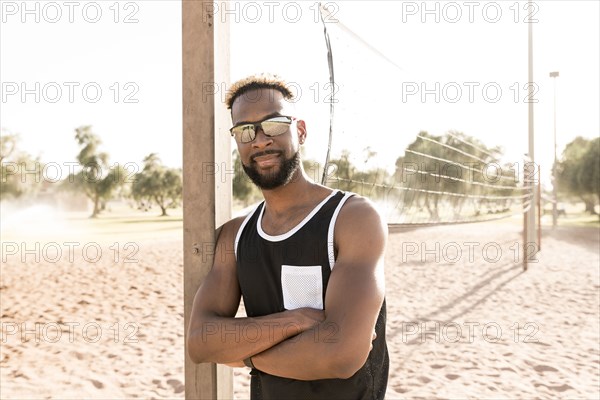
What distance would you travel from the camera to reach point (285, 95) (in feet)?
5.01

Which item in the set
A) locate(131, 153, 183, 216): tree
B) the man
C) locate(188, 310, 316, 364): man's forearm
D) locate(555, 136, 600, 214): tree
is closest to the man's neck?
the man

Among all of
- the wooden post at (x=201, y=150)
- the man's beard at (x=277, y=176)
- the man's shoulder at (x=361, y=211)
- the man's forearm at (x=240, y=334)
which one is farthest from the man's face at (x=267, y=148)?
the man's forearm at (x=240, y=334)

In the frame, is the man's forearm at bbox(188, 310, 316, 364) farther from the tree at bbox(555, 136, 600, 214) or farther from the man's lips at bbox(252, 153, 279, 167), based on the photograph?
the tree at bbox(555, 136, 600, 214)

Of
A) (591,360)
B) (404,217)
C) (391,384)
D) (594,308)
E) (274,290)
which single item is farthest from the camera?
(594,308)

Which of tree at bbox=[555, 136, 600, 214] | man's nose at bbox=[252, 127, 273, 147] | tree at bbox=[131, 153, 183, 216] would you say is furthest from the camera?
tree at bbox=[131, 153, 183, 216]

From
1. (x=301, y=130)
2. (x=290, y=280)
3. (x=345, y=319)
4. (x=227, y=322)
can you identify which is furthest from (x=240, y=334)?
(x=301, y=130)

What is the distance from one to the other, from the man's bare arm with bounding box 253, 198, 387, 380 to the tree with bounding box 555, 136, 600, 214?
2625 cm

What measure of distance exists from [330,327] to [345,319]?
46 mm

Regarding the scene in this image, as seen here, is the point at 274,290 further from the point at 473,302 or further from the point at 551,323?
the point at 473,302

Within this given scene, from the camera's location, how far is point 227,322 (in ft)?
4.45

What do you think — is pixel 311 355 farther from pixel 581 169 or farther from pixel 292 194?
pixel 581 169

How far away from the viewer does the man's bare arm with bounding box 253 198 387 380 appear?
1.21 m

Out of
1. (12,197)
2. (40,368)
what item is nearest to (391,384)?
(40,368)

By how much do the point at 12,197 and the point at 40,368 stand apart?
23.1 meters
